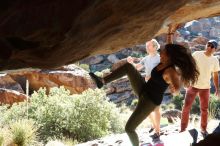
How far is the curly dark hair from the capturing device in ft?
19.9

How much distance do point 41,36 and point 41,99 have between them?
13432mm

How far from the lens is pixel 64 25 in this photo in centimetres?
415

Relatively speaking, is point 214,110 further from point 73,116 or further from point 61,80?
point 61,80

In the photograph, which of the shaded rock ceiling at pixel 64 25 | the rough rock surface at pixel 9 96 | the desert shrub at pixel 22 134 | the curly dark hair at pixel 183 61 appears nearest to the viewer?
the shaded rock ceiling at pixel 64 25

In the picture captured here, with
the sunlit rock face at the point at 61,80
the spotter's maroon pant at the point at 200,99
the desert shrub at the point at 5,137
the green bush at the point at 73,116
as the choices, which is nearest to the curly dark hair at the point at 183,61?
the spotter's maroon pant at the point at 200,99

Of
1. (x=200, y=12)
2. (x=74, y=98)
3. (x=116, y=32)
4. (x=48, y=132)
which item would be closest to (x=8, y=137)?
(x=48, y=132)

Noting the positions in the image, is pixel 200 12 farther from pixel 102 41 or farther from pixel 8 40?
pixel 8 40

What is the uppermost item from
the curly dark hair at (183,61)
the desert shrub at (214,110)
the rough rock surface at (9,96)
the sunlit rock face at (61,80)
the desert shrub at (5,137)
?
the sunlit rock face at (61,80)

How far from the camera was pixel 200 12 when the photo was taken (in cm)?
679

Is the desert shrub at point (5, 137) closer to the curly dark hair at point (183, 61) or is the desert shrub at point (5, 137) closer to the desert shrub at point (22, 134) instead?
the desert shrub at point (22, 134)

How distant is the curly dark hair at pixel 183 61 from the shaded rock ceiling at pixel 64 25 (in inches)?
28.7

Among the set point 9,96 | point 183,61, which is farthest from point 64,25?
point 9,96

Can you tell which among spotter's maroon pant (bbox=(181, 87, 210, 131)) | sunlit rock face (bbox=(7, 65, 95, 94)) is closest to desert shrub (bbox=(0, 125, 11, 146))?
spotter's maroon pant (bbox=(181, 87, 210, 131))

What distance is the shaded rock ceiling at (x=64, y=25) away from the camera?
396 cm
